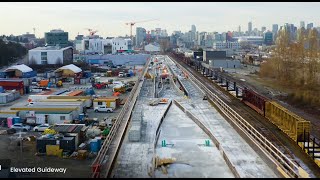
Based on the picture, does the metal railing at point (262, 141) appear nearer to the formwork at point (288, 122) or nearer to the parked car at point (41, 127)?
the formwork at point (288, 122)

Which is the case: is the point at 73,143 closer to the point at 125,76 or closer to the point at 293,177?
the point at 293,177

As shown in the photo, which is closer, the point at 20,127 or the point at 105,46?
the point at 20,127

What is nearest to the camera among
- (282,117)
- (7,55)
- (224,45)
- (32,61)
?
(282,117)

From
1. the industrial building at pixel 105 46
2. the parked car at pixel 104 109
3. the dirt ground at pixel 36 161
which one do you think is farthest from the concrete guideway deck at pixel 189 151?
the industrial building at pixel 105 46

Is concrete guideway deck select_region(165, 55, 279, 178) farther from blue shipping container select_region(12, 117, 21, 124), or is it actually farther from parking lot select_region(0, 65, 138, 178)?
blue shipping container select_region(12, 117, 21, 124)

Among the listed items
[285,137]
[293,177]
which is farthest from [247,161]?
[285,137]

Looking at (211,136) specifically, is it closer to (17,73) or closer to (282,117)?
(282,117)

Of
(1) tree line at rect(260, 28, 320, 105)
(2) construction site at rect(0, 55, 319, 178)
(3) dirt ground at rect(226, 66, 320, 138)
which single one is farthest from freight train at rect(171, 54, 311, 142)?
(1) tree line at rect(260, 28, 320, 105)

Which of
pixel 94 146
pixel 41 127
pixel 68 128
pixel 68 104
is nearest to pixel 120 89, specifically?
pixel 68 104
